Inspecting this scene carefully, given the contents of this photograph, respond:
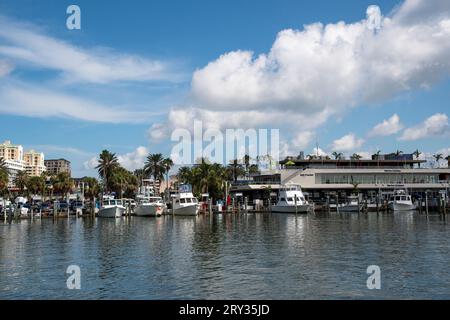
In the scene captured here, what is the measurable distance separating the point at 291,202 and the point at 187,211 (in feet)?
68.7

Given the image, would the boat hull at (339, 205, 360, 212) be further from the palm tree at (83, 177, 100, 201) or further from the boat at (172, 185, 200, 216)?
the palm tree at (83, 177, 100, 201)

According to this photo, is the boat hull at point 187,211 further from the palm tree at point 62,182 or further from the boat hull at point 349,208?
the palm tree at point 62,182

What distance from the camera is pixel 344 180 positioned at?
128 meters

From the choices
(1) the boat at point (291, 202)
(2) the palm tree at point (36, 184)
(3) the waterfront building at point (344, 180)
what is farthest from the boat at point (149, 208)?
(2) the palm tree at point (36, 184)

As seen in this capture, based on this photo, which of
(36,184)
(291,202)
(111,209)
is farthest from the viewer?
(36,184)

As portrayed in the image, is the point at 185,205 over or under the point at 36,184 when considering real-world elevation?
under

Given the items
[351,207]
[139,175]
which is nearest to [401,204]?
[351,207]

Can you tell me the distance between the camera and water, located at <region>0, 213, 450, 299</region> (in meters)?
22.3

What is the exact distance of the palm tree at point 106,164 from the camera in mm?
127562

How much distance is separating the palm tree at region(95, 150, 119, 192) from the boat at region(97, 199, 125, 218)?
38119mm

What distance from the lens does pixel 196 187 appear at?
114500 mm

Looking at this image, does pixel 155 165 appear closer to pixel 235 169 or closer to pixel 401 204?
pixel 235 169
